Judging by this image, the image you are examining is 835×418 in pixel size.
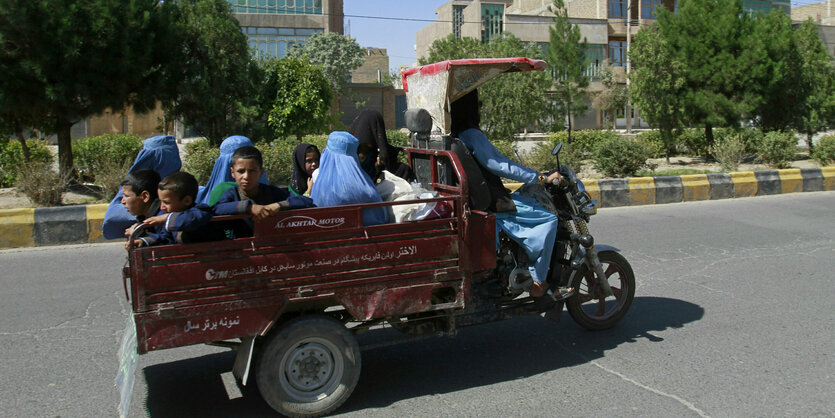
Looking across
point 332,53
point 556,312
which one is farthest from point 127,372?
point 332,53

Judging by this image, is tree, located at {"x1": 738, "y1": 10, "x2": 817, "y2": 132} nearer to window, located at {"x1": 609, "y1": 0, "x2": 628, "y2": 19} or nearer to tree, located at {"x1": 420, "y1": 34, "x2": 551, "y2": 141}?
tree, located at {"x1": 420, "y1": 34, "x2": 551, "y2": 141}

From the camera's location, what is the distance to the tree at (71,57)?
1060 centimetres

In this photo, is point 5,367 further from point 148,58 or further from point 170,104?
A: point 170,104

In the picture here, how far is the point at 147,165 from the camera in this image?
4426 millimetres

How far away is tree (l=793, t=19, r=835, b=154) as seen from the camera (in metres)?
19.4

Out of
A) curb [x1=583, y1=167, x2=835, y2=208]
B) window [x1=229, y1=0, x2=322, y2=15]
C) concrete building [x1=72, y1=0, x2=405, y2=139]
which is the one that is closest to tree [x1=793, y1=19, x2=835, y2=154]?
curb [x1=583, y1=167, x2=835, y2=208]

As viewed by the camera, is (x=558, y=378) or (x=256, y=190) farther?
(x=558, y=378)

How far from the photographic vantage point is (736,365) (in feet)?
14.4

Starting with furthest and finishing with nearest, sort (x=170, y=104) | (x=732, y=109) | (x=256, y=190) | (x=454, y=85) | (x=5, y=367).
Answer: (x=732, y=109) < (x=170, y=104) < (x=5, y=367) < (x=454, y=85) < (x=256, y=190)

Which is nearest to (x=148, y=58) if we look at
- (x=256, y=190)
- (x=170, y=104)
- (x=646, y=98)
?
(x=170, y=104)

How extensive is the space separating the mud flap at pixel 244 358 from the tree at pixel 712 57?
17.2m

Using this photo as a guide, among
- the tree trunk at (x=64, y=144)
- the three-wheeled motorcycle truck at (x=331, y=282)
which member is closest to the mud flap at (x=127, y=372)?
the three-wheeled motorcycle truck at (x=331, y=282)

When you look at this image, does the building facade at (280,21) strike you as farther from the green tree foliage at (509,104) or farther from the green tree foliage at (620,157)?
the green tree foliage at (620,157)

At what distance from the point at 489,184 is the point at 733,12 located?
17043 mm
